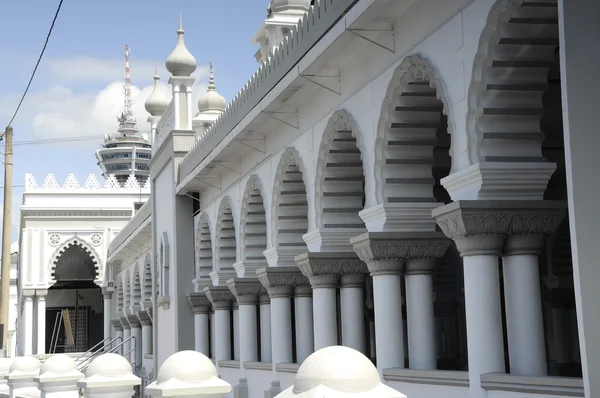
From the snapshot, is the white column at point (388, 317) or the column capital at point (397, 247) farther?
the white column at point (388, 317)

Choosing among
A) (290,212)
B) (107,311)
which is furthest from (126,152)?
(290,212)

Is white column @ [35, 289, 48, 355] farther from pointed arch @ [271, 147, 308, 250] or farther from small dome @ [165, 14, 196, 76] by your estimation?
pointed arch @ [271, 147, 308, 250]

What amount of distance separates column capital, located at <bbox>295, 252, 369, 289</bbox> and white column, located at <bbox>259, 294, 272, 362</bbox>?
3.73 meters

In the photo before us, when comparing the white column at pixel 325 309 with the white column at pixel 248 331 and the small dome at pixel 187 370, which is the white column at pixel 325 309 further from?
the small dome at pixel 187 370

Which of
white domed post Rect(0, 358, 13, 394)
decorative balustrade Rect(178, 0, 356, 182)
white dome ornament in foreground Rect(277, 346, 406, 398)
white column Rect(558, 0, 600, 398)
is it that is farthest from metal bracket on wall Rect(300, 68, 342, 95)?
white dome ornament in foreground Rect(277, 346, 406, 398)

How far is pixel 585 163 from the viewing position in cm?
410

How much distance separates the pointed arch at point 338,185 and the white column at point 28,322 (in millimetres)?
25151

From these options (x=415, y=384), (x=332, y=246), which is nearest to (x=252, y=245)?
(x=332, y=246)

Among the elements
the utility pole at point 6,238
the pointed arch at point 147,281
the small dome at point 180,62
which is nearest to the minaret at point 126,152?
the pointed arch at point 147,281

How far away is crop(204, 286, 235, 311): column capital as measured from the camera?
16.7 meters

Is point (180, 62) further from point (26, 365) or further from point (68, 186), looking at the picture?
point (68, 186)

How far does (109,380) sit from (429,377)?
286 cm

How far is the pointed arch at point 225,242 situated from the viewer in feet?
54.7

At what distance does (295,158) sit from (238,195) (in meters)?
3.34
